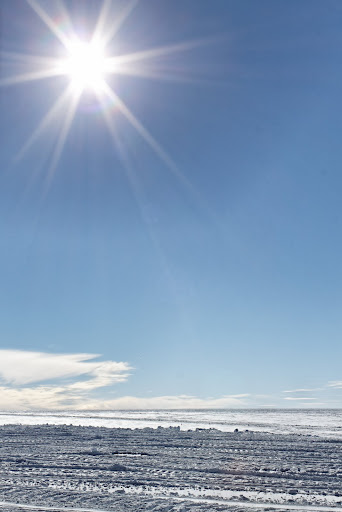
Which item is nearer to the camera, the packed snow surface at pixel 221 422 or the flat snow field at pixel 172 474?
the flat snow field at pixel 172 474

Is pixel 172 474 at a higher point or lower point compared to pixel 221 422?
lower

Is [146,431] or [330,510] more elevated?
[146,431]

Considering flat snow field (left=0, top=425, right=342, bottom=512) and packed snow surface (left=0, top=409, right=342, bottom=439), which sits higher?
packed snow surface (left=0, top=409, right=342, bottom=439)

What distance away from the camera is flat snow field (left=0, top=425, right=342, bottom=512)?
9.20 metres

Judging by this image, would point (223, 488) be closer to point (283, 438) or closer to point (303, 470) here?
point (303, 470)

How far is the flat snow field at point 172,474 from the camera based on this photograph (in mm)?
9203

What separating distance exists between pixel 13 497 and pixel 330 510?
23.2 feet

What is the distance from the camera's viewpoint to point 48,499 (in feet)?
31.2

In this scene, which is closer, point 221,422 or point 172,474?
point 172,474

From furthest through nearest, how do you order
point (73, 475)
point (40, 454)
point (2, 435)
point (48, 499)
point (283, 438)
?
point (2, 435), point (283, 438), point (40, 454), point (73, 475), point (48, 499)

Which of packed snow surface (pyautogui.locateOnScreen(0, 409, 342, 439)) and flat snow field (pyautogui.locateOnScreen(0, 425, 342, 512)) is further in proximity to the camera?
packed snow surface (pyautogui.locateOnScreen(0, 409, 342, 439))

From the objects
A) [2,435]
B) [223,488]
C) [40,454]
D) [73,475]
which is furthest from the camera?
[2,435]

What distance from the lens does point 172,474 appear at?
12117 mm

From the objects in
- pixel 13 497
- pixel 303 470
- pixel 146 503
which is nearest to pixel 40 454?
pixel 13 497
